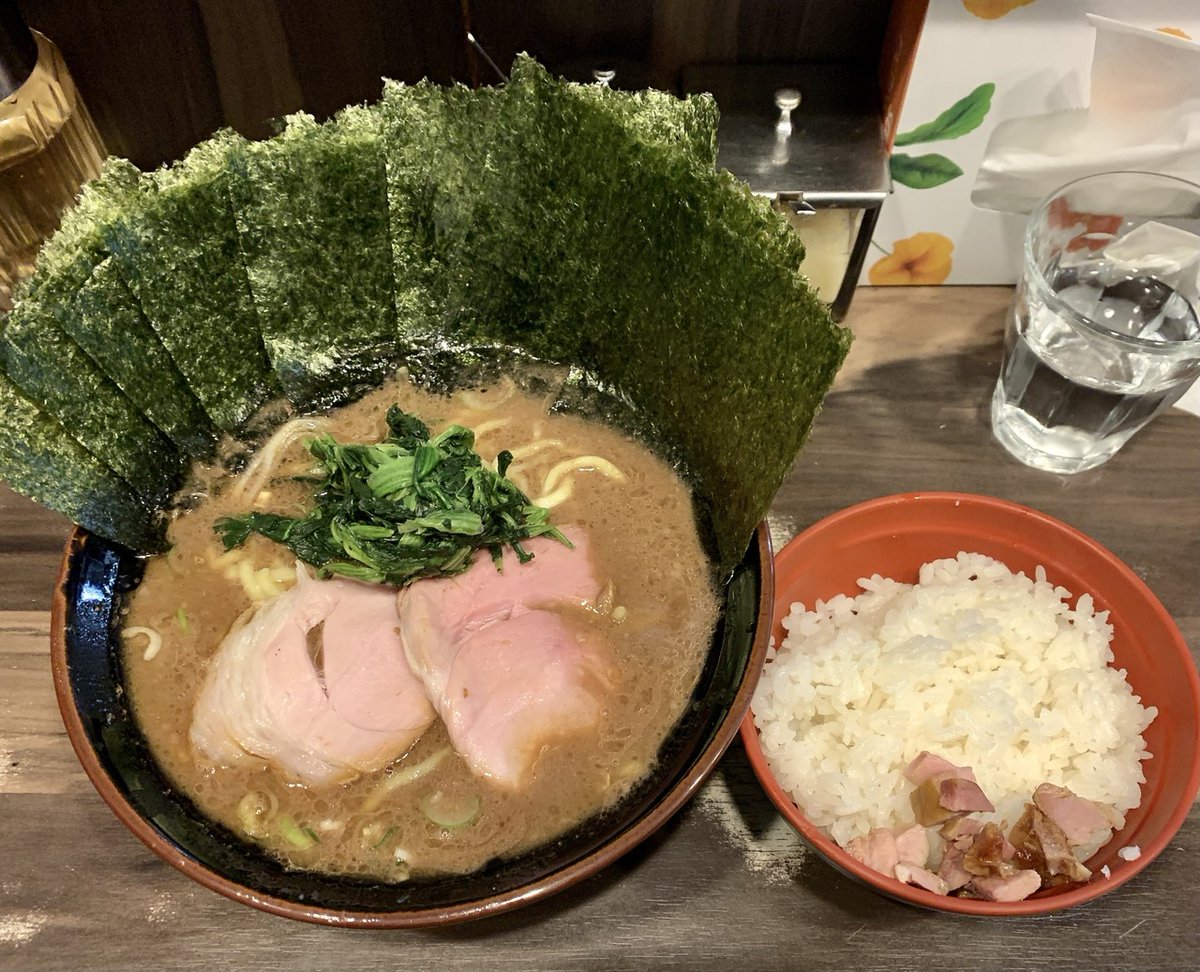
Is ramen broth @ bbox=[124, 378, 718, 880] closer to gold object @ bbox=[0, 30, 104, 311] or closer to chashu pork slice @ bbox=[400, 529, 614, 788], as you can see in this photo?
chashu pork slice @ bbox=[400, 529, 614, 788]

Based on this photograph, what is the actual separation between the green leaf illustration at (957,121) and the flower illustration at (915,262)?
24cm

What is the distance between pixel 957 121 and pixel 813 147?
265 millimetres

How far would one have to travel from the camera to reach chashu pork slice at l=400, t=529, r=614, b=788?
1.28 metres

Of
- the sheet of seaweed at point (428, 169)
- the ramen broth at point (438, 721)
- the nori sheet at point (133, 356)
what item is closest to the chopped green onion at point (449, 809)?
the ramen broth at point (438, 721)

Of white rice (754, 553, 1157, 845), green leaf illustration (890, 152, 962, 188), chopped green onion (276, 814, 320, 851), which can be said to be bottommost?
white rice (754, 553, 1157, 845)

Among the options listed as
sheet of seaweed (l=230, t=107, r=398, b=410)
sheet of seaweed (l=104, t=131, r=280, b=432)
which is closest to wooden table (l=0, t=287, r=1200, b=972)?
sheet of seaweed (l=104, t=131, r=280, b=432)

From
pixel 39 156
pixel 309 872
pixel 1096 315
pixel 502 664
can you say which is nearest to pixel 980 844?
pixel 502 664

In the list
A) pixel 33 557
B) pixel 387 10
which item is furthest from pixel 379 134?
pixel 33 557

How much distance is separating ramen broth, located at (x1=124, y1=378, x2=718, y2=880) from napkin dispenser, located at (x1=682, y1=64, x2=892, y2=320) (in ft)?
1.85

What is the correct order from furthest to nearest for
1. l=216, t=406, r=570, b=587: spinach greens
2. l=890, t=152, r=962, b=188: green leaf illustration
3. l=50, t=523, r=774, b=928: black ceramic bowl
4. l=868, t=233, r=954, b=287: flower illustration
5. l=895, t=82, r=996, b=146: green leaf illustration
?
l=868, t=233, r=954, b=287: flower illustration
l=890, t=152, r=962, b=188: green leaf illustration
l=895, t=82, r=996, b=146: green leaf illustration
l=216, t=406, r=570, b=587: spinach greens
l=50, t=523, r=774, b=928: black ceramic bowl

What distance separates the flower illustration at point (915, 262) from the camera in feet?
6.53

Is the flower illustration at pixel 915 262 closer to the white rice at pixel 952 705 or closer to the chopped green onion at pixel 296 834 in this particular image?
the white rice at pixel 952 705

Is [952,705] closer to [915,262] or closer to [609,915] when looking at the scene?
[609,915]

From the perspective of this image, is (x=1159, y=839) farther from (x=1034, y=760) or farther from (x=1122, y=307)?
(x=1122, y=307)
